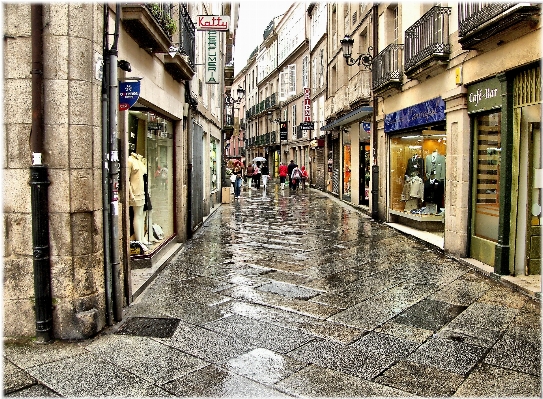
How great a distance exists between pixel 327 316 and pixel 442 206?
7.37 metres

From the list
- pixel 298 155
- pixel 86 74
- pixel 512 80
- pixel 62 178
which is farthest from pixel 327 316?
pixel 298 155

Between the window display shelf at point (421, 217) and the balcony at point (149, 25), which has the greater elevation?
the balcony at point (149, 25)

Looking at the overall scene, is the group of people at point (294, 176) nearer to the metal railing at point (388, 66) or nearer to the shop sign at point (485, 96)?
the metal railing at point (388, 66)

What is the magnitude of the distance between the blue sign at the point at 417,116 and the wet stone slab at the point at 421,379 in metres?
7.07

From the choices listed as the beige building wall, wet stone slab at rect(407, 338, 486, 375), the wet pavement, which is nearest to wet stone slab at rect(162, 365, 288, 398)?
the wet pavement

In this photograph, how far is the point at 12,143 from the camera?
501 cm

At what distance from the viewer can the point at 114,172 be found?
18.1ft

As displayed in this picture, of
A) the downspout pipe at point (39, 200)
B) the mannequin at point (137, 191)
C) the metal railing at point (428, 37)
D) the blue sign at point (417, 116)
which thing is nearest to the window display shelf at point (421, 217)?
the blue sign at point (417, 116)

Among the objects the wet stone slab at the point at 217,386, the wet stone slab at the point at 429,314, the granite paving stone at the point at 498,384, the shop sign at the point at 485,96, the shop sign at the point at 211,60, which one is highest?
the shop sign at the point at 211,60

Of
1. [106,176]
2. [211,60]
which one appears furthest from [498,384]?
[211,60]

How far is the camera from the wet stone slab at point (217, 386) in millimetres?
3857

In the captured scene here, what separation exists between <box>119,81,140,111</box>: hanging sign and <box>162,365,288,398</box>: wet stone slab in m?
3.13

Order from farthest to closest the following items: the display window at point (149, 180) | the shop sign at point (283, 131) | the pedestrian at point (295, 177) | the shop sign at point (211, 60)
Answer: the shop sign at point (283, 131), the pedestrian at point (295, 177), the shop sign at point (211, 60), the display window at point (149, 180)

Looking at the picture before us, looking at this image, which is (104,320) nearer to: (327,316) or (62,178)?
(62,178)
